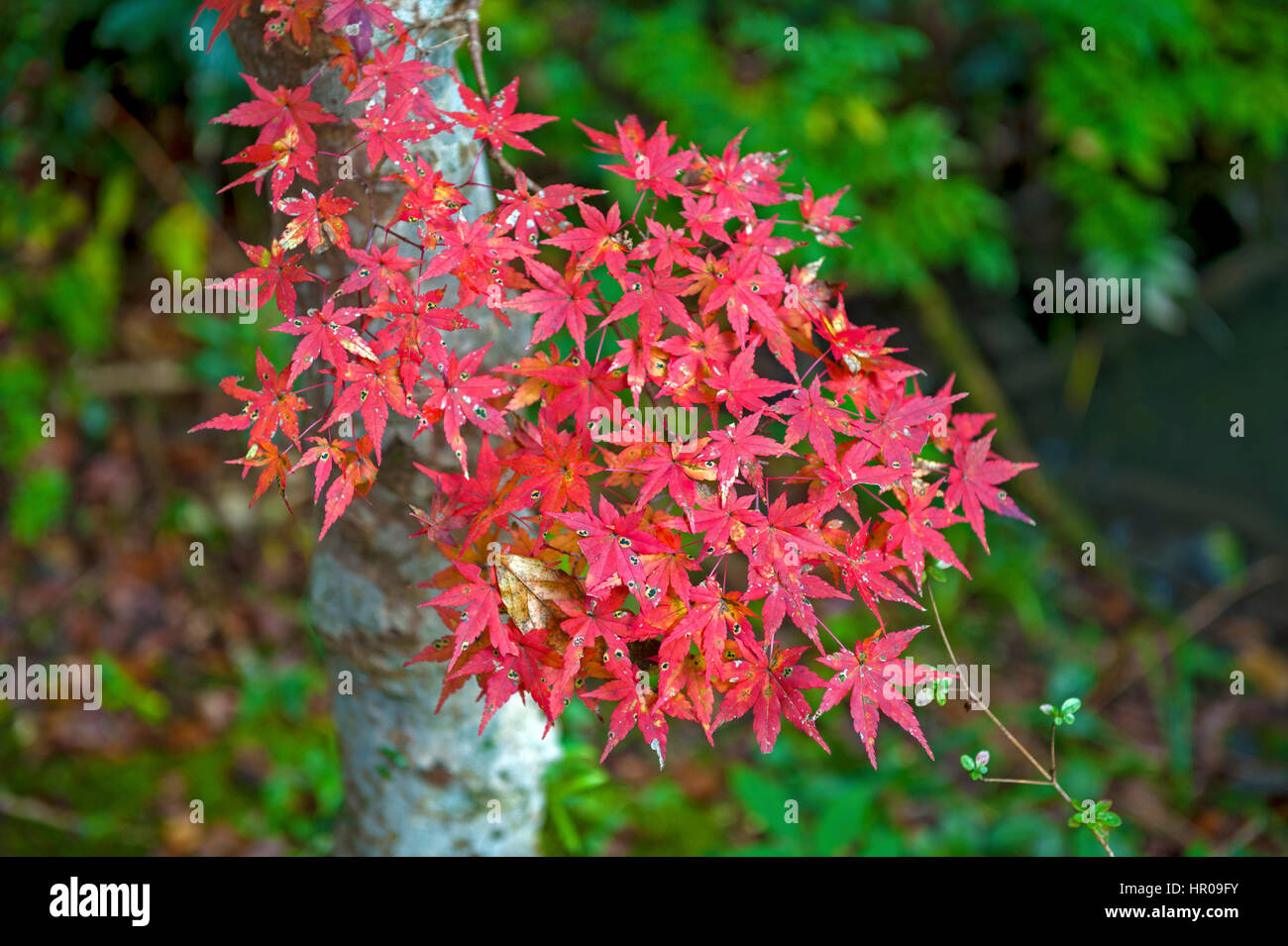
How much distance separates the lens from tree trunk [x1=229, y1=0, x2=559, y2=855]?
1174 mm

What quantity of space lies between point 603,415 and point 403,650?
0.61 metres

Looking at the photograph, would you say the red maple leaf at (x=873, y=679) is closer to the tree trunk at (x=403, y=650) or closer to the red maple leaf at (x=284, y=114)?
the tree trunk at (x=403, y=650)

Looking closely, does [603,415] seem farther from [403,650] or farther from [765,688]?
[403,650]

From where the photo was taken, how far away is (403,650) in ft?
4.54

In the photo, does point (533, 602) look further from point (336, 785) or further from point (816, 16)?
point (816, 16)

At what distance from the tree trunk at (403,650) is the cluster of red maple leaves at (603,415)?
16 centimetres

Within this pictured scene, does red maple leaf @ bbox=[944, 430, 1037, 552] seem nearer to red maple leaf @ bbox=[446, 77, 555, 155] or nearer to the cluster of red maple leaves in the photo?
the cluster of red maple leaves

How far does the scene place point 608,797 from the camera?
80.7 inches

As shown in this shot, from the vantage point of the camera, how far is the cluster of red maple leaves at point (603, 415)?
917 mm

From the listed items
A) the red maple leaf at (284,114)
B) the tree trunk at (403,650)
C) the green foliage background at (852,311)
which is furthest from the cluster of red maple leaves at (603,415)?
the green foliage background at (852,311)

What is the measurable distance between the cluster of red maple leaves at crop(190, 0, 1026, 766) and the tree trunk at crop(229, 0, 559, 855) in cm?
16

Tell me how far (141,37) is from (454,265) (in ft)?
6.00
